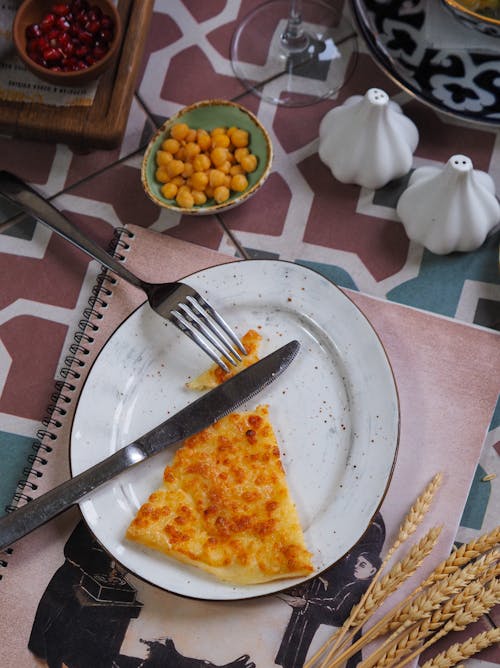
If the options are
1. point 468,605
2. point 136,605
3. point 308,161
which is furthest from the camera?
point 308,161

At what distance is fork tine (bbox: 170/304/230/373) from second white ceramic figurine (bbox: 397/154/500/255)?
1.36ft

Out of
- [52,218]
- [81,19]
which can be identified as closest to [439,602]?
[52,218]

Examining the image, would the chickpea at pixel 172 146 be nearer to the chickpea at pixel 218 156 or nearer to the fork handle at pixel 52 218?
the chickpea at pixel 218 156

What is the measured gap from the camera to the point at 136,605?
58.7 inches

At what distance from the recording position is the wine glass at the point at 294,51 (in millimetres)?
1775

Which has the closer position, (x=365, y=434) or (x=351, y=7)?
(x=365, y=434)

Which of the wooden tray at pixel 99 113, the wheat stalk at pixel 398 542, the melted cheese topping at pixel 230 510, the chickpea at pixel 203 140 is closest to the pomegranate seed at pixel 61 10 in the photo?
the wooden tray at pixel 99 113

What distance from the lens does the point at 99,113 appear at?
166 centimetres

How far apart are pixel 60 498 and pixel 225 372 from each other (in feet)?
1.12

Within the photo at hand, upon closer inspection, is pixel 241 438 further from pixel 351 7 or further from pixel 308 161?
pixel 351 7

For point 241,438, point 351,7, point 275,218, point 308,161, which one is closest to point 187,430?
point 241,438

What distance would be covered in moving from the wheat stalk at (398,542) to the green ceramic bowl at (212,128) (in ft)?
2.01

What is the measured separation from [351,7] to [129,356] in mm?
835

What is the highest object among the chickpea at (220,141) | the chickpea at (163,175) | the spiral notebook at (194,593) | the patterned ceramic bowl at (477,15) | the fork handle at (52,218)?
the patterned ceramic bowl at (477,15)
